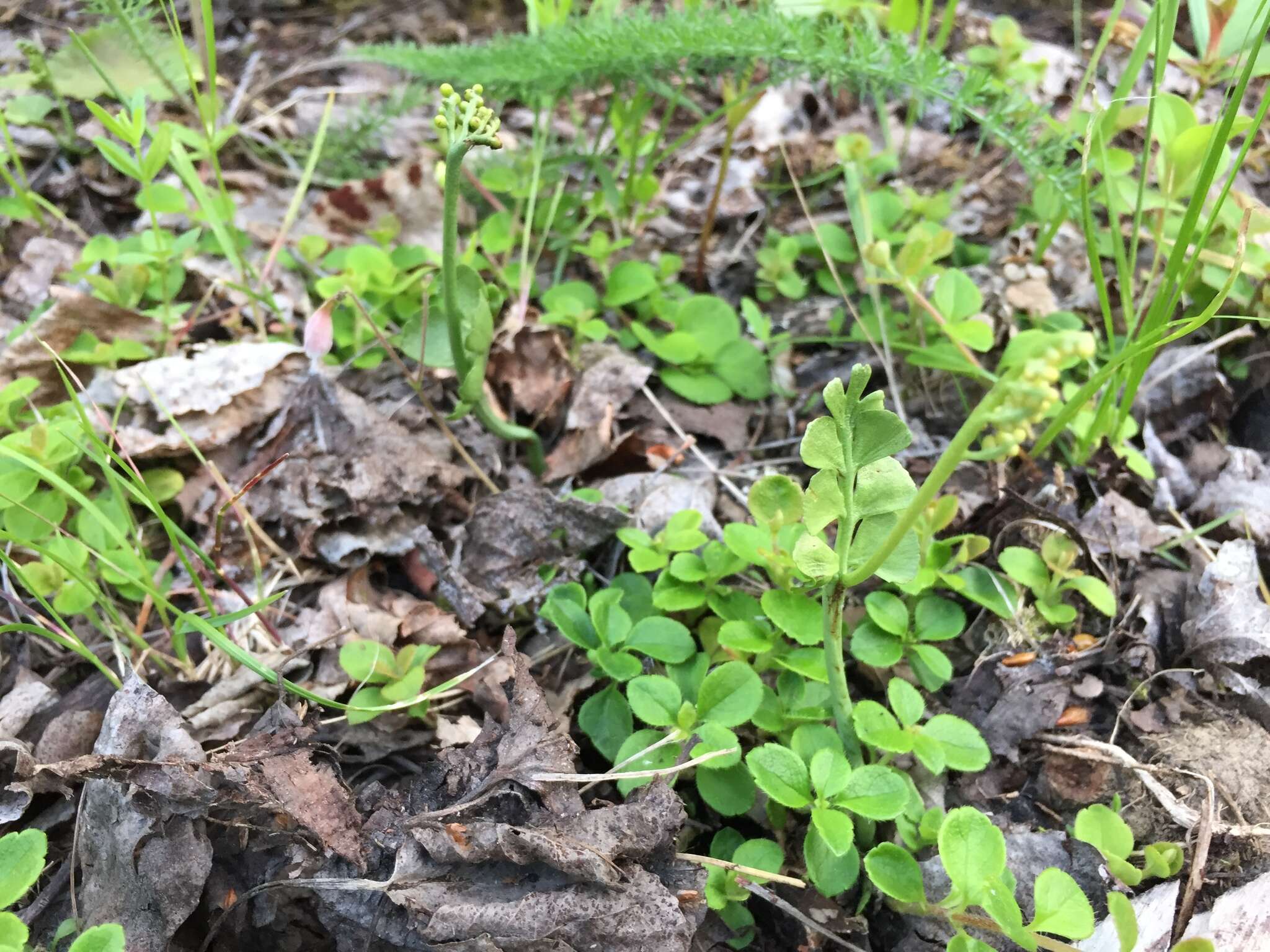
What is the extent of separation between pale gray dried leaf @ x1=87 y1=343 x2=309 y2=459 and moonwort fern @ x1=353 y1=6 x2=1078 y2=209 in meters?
1.03

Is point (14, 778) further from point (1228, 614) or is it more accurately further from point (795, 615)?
point (1228, 614)

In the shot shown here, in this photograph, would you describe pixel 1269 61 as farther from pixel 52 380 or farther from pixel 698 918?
pixel 52 380

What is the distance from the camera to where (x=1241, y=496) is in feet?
6.07

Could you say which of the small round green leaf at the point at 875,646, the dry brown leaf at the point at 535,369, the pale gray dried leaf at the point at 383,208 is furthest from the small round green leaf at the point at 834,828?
the pale gray dried leaf at the point at 383,208

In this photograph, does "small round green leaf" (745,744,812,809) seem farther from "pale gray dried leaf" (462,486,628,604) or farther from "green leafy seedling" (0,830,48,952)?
"green leafy seedling" (0,830,48,952)

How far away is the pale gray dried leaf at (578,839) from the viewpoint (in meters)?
1.22

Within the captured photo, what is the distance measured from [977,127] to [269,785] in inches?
123

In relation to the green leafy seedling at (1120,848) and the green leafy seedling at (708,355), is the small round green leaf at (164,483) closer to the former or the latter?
the green leafy seedling at (708,355)

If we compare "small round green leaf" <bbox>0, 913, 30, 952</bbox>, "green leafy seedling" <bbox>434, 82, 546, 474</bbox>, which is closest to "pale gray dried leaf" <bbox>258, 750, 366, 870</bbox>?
"small round green leaf" <bbox>0, 913, 30, 952</bbox>

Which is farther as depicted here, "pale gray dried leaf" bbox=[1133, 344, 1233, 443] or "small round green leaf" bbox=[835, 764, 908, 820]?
"pale gray dried leaf" bbox=[1133, 344, 1233, 443]

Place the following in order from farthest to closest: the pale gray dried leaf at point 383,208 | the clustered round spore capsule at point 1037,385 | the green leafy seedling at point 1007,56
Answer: the pale gray dried leaf at point 383,208 → the green leafy seedling at point 1007,56 → the clustered round spore capsule at point 1037,385

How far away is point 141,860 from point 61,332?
1.50m

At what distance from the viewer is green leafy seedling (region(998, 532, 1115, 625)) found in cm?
160

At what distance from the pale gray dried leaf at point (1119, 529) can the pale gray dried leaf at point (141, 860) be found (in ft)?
5.88
